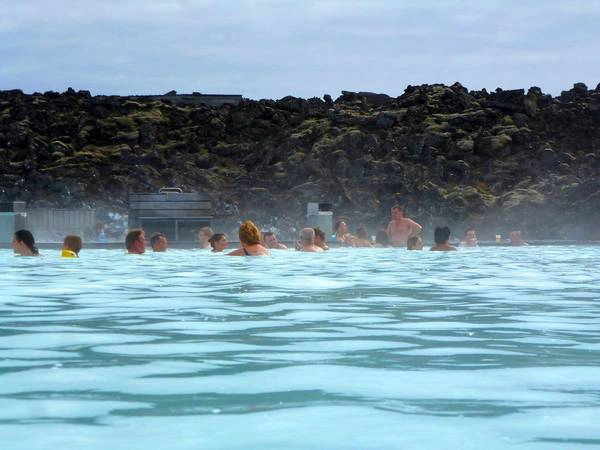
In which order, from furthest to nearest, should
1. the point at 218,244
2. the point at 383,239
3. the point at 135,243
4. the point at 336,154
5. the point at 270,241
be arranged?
1. the point at 336,154
2. the point at 383,239
3. the point at 270,241
4. the point at 218,244
5. the point at 135,243

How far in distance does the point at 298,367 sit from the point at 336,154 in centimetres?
5409

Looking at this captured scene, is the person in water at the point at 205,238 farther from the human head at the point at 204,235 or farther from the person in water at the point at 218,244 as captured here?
the person in water at the point at 218,244

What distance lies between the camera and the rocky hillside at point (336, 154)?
160 feet

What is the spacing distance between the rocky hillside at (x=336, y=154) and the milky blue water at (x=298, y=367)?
32.9 metres

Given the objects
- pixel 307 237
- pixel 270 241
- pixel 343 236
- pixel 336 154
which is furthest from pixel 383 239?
pixel 336 154

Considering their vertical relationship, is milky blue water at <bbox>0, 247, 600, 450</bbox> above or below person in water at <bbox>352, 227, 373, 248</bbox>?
above

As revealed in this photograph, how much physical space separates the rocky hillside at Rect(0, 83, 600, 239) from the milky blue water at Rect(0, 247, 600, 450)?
1294 inches

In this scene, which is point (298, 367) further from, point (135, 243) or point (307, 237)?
point (307, 237)

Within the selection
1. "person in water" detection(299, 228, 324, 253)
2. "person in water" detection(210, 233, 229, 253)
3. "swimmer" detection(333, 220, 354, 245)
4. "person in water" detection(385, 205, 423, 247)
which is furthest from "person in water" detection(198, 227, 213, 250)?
"person in water" detection(385, 205, 423, 247)

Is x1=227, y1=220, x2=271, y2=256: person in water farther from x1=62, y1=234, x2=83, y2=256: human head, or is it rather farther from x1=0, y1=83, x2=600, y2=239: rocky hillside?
x1=0, y1=83, x2=600, y2=239: rocky hillside

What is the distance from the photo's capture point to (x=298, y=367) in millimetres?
4312

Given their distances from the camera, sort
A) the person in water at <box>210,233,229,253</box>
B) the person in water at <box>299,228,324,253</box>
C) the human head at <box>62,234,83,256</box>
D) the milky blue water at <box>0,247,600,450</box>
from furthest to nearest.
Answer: the person in water at <box>299,228,324,253</box> < the person in water at <box>210,233,229,253</box> < the human head at <box>62,234,83,256</box> < the milky blue water at <box>0,247,600,450</box>

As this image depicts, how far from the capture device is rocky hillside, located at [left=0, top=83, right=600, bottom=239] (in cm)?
4869

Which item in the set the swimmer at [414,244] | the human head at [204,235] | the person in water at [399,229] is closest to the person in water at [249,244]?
the swimmer at [414,244]
